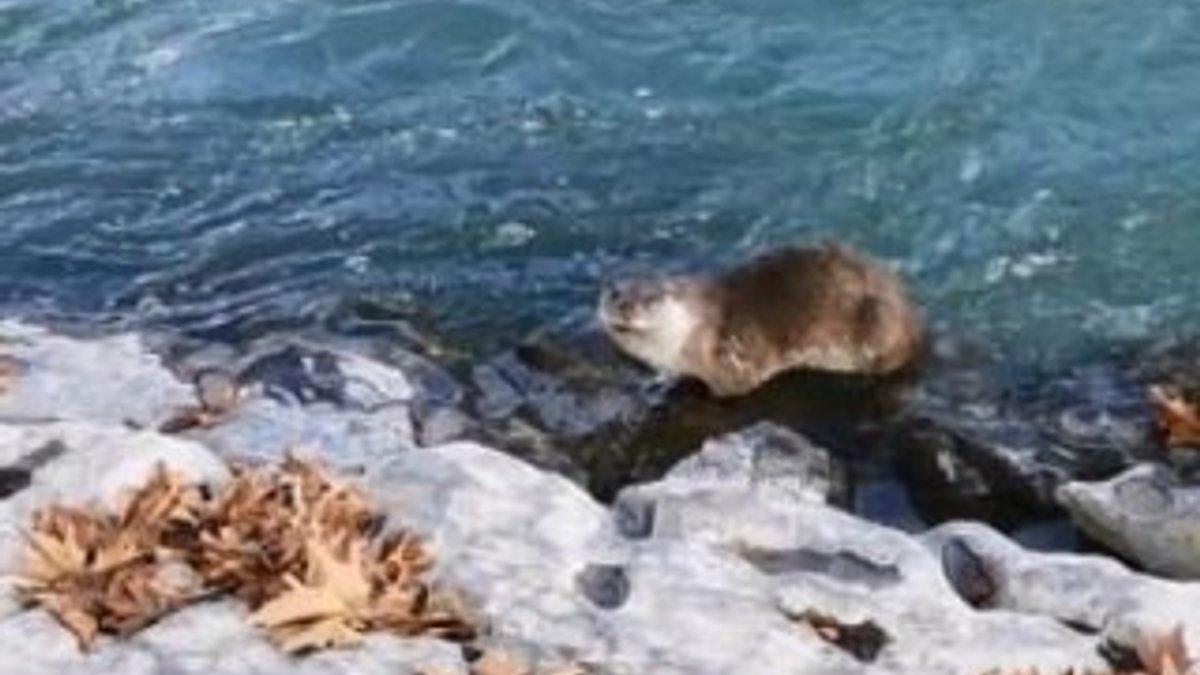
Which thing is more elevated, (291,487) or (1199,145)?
(291,487)

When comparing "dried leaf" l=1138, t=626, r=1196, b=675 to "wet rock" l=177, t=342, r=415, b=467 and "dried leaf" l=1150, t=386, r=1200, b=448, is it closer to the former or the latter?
"dried leaf" l=1150, t=386, r=1200, b=448

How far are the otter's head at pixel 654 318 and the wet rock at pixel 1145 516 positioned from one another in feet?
6.14

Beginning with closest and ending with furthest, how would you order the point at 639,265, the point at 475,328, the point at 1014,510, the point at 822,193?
the point at 1014,510 → the point at 475,328 → the point at 639,265 → the point at 822,193

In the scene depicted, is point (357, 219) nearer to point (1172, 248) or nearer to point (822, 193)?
point (822, 193)

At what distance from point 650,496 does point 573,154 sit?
4.92m

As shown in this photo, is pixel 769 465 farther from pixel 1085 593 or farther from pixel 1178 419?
pixel 1085 593

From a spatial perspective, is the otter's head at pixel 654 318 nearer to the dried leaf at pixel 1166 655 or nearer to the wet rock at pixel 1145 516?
the wet rock at pixel 1145 516

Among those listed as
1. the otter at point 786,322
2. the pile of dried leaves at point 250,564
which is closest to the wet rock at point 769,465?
the otter at point 786,322

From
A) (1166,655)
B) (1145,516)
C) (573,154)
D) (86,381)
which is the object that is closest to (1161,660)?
(1166,655)

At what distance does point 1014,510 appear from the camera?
858 centimetres

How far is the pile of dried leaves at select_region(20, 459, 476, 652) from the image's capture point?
20.0ft

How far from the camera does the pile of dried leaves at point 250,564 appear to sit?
6.10m

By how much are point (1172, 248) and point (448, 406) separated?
3841mm

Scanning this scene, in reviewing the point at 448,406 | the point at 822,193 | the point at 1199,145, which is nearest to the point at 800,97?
the point at 822,193
